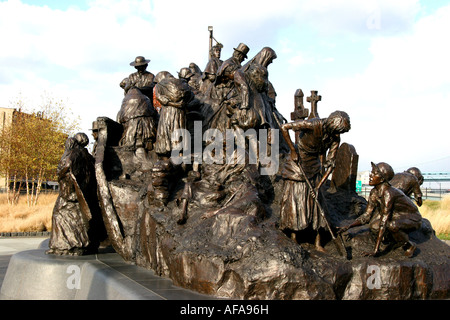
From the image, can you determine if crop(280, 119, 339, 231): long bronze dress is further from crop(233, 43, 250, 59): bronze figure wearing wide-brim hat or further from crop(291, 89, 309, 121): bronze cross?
crop(291, 89, 309, 121): bronze cross

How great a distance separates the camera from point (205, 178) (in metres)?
7.92

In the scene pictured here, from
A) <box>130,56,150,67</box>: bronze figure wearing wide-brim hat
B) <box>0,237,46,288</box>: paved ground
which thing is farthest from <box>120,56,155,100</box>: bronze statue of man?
<box>0,237,46,288</box>: paved ground

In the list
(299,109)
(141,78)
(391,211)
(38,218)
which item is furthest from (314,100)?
(38,218)

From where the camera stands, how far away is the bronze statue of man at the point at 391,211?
5.93 metres

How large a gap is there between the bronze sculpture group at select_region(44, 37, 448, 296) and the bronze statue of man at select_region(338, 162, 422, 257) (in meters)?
0.01

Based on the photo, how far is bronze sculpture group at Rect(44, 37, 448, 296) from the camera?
6012 millimetres

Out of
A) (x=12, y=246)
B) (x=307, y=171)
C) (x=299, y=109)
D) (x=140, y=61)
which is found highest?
(x=140, y=61)

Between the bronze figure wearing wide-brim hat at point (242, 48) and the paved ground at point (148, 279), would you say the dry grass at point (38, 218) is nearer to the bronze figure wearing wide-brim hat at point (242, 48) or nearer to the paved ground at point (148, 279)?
Answer: the paved ground at point (148, 279)

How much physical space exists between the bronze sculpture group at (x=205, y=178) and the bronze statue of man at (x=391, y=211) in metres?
0.01

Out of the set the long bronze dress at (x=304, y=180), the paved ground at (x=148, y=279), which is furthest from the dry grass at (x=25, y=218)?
the long bronze dress at (x=304, y=180)

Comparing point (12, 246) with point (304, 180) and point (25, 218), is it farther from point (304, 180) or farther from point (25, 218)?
point (304, 180)

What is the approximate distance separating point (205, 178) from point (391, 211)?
3.15 metres

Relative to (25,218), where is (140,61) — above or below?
above
